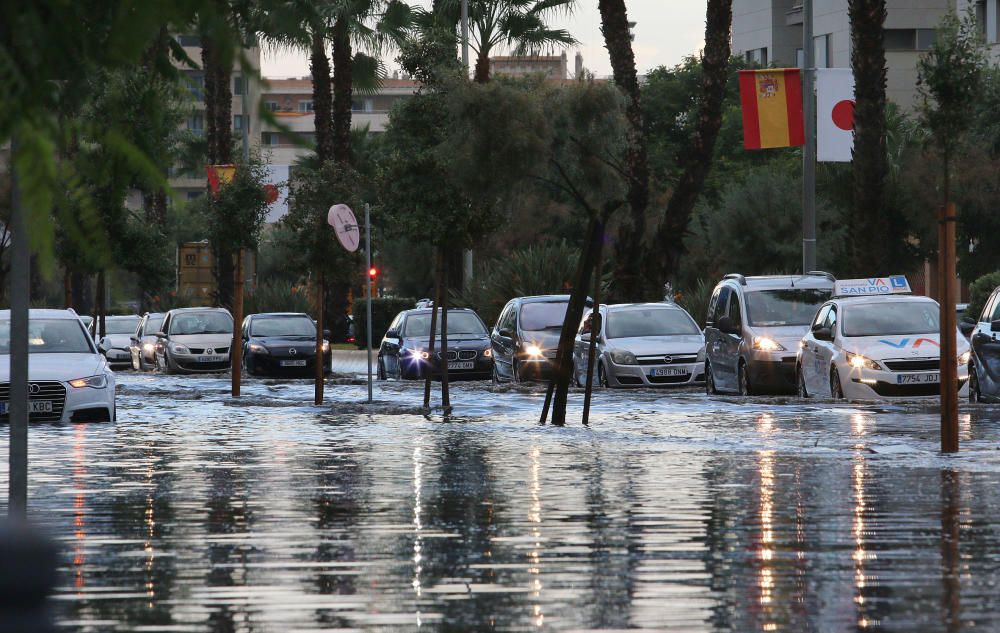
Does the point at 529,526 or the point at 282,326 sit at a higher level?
the point at 282,326

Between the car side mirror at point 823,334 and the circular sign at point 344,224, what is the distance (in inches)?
238

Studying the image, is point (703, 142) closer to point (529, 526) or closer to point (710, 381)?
point (710, 381)

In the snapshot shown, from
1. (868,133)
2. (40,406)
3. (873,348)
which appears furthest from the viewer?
(868,133)

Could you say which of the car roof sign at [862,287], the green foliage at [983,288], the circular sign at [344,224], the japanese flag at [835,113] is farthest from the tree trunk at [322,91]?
the car roof sign at [862,287]

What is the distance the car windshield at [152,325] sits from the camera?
47.9 metres

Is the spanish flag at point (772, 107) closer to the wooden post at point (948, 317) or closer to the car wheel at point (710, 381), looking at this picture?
the car wheel at point (710, 381)

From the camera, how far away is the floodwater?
7535mm

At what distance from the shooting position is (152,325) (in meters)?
48.5

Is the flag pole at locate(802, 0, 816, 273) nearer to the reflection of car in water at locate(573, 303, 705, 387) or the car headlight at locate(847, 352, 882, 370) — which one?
the reflection of car in water at locate(573, 303, 705, 387)

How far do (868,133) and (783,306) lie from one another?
12.9 feet

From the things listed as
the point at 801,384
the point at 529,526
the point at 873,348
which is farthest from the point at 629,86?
the point at 529,526

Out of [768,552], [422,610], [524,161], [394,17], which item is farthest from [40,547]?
[394,17]

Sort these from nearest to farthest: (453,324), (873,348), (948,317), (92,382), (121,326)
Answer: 1. (948,317)
2. (92,382)
3. (873,348)
4. (453,324)
5. (121,326)

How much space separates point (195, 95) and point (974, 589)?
13.5 feet
